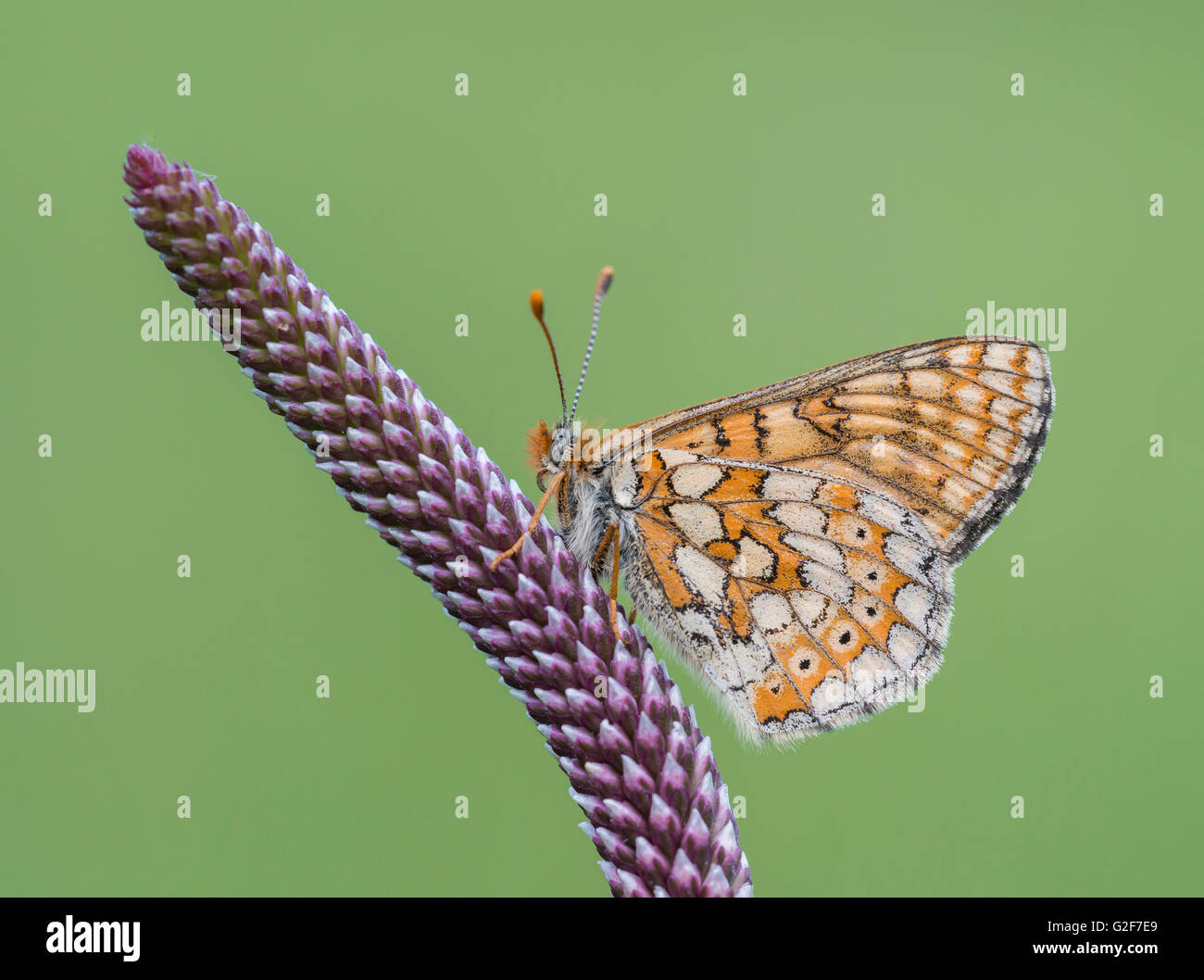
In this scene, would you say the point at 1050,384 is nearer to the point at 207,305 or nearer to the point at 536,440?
the point at 536,440

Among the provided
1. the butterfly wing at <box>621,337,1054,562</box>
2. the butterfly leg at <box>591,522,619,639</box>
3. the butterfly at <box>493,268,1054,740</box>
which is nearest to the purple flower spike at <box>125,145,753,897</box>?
the butterfly leg at <box>591,522,619,639</box>

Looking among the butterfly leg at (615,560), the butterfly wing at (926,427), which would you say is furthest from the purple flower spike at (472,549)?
the butterfly wing at (926,427)

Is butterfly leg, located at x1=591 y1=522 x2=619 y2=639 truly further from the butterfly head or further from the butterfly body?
the butterfly head

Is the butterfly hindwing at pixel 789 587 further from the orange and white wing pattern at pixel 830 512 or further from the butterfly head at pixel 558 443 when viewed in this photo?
the butterfly head at pixel 558 443

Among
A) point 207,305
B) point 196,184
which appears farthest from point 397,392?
point 196,184

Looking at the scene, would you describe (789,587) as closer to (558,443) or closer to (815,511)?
(815,511)

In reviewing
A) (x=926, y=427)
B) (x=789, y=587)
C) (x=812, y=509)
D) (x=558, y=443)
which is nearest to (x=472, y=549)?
(x=558, y=443)
